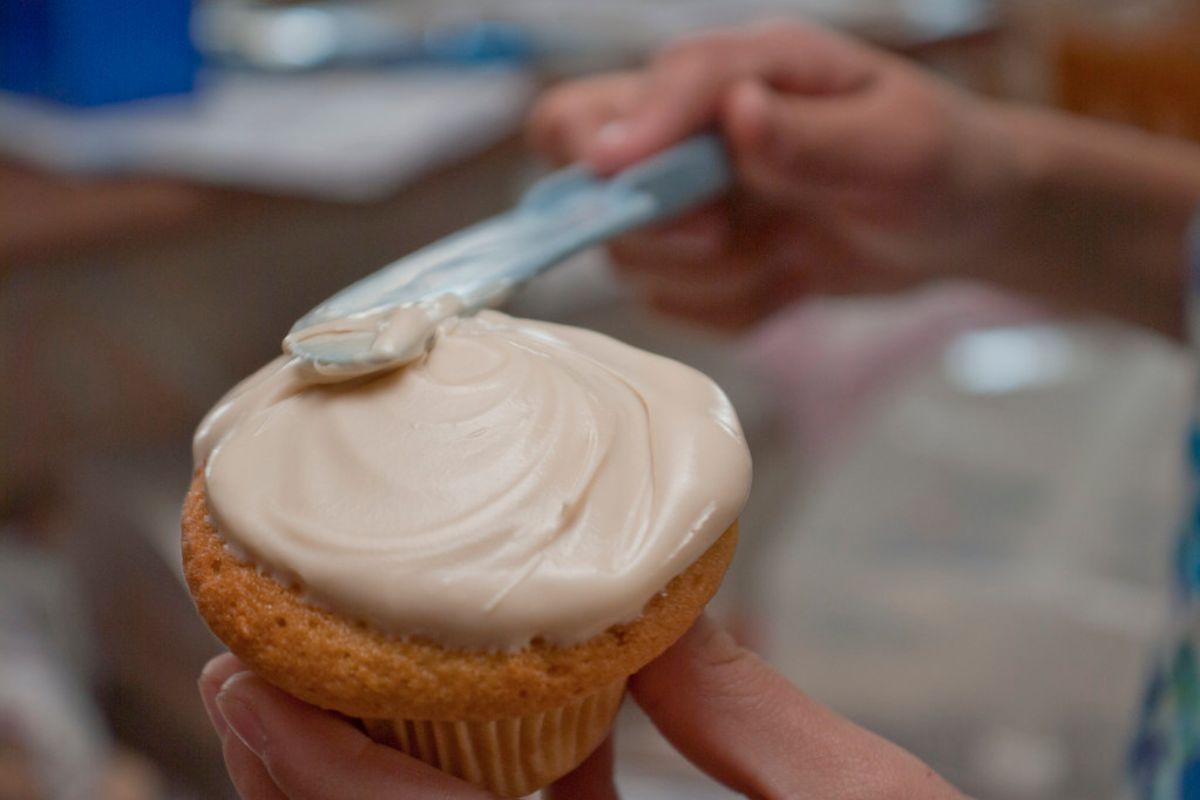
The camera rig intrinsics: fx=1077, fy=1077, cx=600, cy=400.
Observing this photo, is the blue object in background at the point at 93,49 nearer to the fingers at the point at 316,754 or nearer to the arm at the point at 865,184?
the arm at the point at 865,184

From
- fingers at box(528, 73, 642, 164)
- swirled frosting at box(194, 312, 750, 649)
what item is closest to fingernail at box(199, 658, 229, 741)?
swirled frosting at box(194, 312, 750, 649)

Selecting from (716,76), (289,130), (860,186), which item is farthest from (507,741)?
(289,130)

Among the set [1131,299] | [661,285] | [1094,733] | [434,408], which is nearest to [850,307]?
[1131,299]

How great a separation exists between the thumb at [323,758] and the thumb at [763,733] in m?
0.12

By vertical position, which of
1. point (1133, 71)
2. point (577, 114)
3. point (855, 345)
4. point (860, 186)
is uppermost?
point (577, 114)

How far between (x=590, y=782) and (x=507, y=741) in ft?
0.37

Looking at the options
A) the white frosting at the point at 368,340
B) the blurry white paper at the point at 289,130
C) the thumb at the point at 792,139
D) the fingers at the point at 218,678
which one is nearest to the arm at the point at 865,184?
the thumb at the point at 792,139

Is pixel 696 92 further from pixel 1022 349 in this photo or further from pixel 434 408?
pixel 1022 349

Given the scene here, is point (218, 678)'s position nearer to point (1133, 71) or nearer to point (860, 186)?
point (860, 186)

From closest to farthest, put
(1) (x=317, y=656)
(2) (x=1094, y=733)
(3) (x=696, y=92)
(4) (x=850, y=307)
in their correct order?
(1) (x=317, y=656), (3) (x=696, y=92), (2) (x=1094, y=733), (4) (x=850, y=307)

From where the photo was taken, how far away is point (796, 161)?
118cm

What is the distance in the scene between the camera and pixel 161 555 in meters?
1.14

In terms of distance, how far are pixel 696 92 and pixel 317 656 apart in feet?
2.53

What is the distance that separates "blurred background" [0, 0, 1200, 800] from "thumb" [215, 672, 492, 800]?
417 mm
